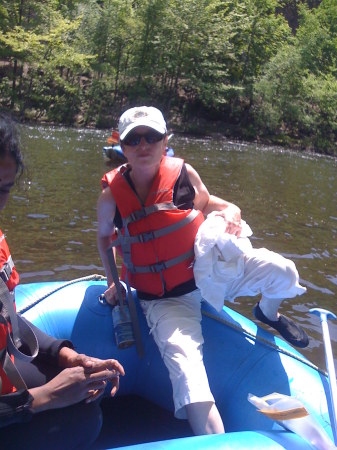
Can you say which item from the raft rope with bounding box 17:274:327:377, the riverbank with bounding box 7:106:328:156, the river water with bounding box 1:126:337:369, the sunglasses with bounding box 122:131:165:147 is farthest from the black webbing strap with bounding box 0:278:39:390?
the riverbank with bounding box 7:106:328:156

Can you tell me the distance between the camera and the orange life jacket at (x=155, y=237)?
97.3 inches

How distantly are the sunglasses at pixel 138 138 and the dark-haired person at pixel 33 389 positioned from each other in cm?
75

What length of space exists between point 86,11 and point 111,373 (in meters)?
25.6

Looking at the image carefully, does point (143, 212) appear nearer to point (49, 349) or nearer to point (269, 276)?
point (269, 276)

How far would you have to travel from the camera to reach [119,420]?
2.54 metres

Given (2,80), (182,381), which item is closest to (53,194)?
(182,381)

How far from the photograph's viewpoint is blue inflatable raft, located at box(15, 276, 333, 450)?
221 centimetres

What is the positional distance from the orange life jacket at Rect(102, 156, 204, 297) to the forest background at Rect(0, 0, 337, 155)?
19.5 metres

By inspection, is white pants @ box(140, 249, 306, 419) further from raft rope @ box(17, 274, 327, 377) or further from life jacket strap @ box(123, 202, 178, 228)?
life jacket strap @ box(123, 202, 178, 228)

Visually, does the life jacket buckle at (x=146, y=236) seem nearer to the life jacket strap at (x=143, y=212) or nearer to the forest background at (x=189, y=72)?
the life jacket strap at (x=143, y=212)

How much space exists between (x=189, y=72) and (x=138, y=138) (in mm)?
23561

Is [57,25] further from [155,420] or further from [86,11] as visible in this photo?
[155,420]

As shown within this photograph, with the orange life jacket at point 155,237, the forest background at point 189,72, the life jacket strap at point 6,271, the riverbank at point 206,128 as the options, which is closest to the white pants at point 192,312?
the orange life jacket at point 155,237

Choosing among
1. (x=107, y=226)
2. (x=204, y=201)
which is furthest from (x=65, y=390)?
(x=204, y=201)
